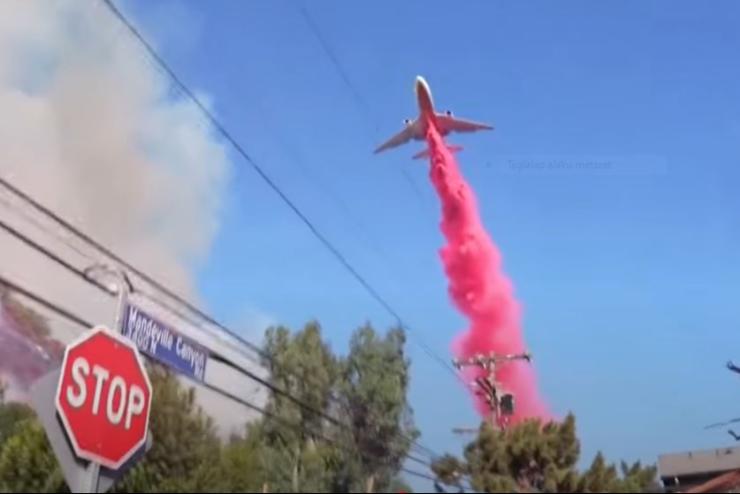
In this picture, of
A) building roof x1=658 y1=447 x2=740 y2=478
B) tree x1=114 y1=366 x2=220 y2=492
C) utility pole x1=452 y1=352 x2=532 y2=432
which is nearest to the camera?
tree x1=114 y1=366 x2=220 y2=492

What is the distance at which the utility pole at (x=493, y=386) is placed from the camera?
109 ft

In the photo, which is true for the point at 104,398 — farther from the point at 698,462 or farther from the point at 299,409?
the point at 698,462

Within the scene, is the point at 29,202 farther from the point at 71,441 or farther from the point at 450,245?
the point at 450,245

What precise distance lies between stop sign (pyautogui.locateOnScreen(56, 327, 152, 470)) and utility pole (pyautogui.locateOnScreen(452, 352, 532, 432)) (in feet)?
56.3

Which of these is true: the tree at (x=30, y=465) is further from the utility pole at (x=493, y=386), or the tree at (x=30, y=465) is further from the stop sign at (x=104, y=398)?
the utility pole at (x=493, y=386)

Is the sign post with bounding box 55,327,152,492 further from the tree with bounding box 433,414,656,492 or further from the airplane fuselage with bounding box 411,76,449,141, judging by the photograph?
the airplane fuselage with bounding box 411,76,449,141

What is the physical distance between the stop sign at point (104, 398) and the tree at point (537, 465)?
21.6ft

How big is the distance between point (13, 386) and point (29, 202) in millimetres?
45712

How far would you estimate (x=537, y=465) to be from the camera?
20.4 m

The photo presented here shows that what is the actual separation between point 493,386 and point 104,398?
19.9 metres

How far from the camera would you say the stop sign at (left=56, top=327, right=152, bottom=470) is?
1591 centimetres

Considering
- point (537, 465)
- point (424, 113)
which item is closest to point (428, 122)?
point (424, 113)

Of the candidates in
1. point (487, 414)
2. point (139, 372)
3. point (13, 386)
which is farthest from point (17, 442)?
point (13, 386)

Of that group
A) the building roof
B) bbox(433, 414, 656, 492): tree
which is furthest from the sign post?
the building roof
